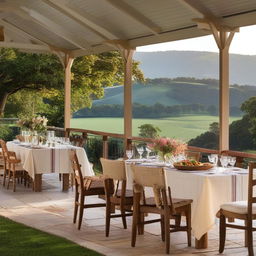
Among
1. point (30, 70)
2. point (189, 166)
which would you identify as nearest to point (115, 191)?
point (189, 166)

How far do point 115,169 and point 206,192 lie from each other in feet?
3.84

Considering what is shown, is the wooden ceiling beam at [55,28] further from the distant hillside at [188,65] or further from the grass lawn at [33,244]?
the distant hillside at [188,65]

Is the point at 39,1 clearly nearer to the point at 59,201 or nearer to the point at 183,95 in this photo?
the point at 59,201

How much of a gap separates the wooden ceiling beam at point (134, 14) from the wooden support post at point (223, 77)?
183 cm

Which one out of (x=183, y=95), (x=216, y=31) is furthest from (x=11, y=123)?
(x=183, y=95)

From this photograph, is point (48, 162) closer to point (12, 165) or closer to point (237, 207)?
point (12, 165)

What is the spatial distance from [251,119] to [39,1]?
19.8m

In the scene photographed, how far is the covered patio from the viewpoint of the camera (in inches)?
264

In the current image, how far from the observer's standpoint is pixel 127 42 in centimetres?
1078

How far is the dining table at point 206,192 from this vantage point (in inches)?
227

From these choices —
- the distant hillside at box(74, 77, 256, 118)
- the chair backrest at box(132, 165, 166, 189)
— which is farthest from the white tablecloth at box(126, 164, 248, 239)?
the distant hillside at box(74, 77, 256, 118)

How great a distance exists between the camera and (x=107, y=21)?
10680 mm

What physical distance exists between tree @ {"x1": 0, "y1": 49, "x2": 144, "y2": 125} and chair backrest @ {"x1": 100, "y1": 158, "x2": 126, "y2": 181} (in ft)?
44.9

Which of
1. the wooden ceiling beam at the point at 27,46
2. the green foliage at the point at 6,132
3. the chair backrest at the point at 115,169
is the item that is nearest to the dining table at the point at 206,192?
→ the chair backrest at the point at 115,169
